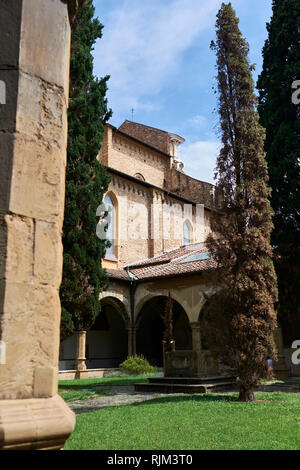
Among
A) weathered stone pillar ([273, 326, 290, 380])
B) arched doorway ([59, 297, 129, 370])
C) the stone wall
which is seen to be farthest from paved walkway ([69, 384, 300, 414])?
the stone wall

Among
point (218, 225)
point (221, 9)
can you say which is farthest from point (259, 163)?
point (221, 9)

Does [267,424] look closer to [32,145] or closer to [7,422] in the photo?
[7,422]

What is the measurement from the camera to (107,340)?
2041 centimetres

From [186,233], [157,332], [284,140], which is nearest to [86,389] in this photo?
[284,140]

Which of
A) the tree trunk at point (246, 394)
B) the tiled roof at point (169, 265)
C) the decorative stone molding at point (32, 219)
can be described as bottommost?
the tree trunk at point (246, 394)

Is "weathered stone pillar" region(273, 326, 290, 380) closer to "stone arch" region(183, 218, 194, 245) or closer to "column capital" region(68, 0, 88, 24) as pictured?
"stone arch" region(183, 218, 194, 245)

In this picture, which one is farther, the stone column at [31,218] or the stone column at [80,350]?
the stone column at [80,350]

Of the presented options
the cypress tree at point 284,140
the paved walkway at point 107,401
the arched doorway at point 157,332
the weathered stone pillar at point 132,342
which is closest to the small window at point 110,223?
the arched doorway at point 157,332

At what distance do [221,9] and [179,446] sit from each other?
9492 mm

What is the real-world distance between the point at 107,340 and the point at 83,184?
32.2 ft

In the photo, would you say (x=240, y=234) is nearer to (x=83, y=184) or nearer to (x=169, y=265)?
(x=83, y=184)

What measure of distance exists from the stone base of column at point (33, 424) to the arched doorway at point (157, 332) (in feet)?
57.3

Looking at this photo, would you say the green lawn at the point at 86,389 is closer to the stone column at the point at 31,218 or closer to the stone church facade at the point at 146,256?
the stone church facade at the point at 146,256

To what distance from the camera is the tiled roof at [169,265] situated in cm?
1609
